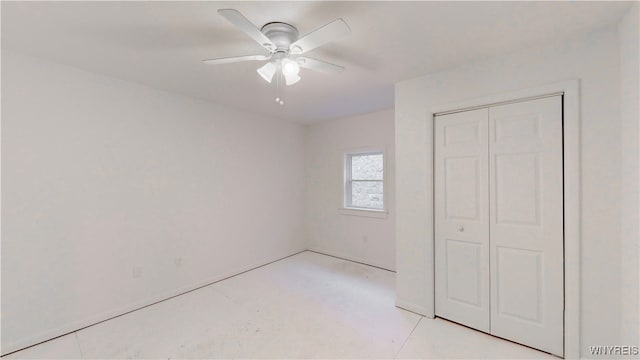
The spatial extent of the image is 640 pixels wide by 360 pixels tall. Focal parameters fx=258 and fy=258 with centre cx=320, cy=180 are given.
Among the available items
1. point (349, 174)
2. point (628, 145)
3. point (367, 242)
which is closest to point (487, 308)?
point (628, 145)

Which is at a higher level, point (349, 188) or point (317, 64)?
point (317, 64)

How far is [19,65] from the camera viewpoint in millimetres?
2121

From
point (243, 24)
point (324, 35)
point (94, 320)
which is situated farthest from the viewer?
point (94, 320)

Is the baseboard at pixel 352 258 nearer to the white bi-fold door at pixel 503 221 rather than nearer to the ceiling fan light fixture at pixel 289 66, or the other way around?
the white bi-fold door at pixel 503 221

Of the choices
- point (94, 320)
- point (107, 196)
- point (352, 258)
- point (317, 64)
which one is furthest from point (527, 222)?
point (94, 320)

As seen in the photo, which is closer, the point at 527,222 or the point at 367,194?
the point at 527,222

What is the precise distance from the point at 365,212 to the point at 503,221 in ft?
7.15

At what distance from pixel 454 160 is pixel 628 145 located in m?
1.07

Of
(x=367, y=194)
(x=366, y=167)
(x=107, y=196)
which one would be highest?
(x=366, y=167)

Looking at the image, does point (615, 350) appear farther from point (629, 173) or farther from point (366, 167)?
point (366, 167)

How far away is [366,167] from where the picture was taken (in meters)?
4.39

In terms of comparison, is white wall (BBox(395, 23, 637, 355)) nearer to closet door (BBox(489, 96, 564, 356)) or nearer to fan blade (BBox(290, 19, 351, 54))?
closet door (BBox(489, 96, 564, 356))

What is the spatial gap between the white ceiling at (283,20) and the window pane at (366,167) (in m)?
1.75

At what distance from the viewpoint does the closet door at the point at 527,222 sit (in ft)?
6.46
